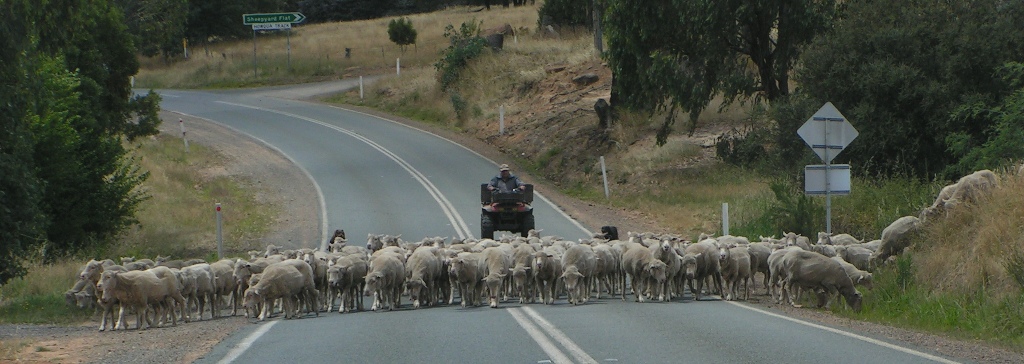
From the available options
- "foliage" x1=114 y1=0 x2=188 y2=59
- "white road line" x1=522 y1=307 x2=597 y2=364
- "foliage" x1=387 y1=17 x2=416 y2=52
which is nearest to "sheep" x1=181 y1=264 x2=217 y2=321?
"white road line" x1=522 y1=307 x2=597 y2=364

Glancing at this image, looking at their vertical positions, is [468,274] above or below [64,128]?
below

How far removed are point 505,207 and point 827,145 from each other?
26.7 feet

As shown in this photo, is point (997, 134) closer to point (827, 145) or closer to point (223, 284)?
point (827, 145)

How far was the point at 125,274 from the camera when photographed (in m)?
17.6

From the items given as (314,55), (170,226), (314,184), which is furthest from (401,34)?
(170,226)

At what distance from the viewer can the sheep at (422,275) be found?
758 inches

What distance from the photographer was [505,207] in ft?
90.2

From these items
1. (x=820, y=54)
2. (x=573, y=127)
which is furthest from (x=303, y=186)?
(x=820, y=54)

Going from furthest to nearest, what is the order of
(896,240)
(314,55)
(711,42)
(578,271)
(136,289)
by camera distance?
(314,55)
(711,42)
(896,240)
(578,271)
(136,289)

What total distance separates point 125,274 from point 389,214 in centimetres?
1729

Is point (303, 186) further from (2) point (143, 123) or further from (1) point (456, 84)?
(1) point (456, 84)

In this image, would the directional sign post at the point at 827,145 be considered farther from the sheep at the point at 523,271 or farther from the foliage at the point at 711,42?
the foliage at the point at 711,42

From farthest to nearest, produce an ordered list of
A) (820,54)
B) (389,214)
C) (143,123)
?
(143,123)
(389,214)
(820,54)

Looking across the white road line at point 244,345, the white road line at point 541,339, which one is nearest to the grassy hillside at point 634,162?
the white road line at point 541,339
